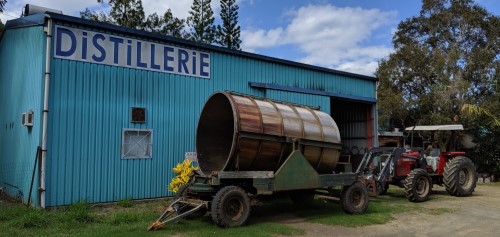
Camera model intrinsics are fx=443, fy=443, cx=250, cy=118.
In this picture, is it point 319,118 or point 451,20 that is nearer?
point 319,118

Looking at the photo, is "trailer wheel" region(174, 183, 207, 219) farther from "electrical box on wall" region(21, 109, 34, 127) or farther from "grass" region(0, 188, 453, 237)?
"electrical box on wall" region(21, 109, 34, 127)

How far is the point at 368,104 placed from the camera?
69.9ft

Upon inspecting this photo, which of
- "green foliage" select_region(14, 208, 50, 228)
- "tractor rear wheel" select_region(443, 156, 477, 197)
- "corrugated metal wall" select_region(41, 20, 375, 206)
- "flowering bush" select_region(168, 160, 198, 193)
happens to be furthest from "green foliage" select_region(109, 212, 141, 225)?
"tractor rear wheel" select_region(443, 156, 477, 197)

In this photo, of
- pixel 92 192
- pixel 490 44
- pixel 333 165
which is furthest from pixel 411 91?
pixel 92 192

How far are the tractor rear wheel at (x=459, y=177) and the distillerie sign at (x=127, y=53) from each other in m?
9.36

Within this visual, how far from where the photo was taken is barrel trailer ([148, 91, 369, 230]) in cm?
970

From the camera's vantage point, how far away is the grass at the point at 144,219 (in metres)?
8.94

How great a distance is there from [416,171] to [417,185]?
475 millimetres

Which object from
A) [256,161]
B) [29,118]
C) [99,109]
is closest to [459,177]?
[256,161]

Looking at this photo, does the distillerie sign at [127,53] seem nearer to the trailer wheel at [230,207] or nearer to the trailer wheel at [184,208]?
the trailer wheel at [184,208]

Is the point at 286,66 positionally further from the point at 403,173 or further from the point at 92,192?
the point at 92,192

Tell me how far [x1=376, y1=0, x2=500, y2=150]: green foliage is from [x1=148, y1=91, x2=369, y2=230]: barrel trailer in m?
17.0

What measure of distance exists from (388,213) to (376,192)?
164cm

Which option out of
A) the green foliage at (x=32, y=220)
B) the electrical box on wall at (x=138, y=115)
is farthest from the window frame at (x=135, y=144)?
the green foliage at (x=32, y=220)
